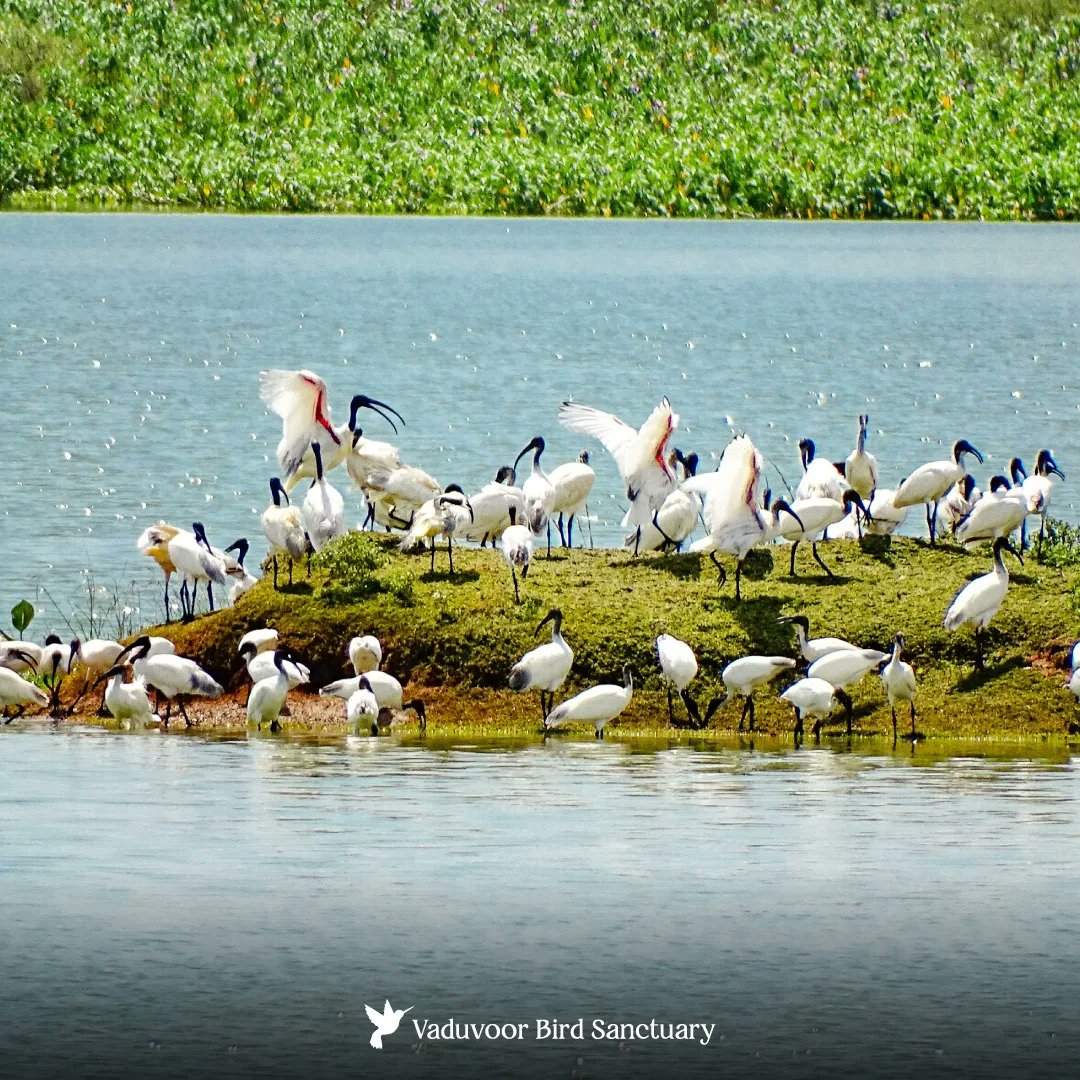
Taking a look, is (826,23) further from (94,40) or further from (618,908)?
(618,908)

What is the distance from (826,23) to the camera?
73.6 metres

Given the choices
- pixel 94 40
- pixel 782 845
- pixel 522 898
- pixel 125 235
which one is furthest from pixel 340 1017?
pixel 94 40

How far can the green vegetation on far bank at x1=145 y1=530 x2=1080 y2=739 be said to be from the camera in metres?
13.9

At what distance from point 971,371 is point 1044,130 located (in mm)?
31779

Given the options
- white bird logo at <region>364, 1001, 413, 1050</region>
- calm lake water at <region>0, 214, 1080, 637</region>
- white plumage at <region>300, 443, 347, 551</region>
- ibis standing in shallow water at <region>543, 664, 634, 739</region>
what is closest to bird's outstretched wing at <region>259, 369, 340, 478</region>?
white plumage at <region>300, 443, 347, 551</region>

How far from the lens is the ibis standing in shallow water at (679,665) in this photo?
1354cm

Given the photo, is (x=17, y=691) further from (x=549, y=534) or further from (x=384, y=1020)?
(x=384, y=1020)

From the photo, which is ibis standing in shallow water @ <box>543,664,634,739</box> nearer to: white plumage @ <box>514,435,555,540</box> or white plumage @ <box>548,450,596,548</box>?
white plumage @ <box>514,435,555,540</box>

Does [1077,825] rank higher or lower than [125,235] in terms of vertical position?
lower

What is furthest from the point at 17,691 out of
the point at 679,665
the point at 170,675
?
Result: the point at 679,665

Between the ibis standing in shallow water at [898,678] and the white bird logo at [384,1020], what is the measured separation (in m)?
5.05

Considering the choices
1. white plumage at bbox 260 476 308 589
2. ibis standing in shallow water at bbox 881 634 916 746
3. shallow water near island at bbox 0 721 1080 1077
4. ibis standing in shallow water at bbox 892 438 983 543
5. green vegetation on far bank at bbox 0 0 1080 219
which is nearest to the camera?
shallow water near island at bbox 0 721 1080 1077

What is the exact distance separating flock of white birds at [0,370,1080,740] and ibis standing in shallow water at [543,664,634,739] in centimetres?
1

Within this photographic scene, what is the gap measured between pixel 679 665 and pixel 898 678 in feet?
3.78
